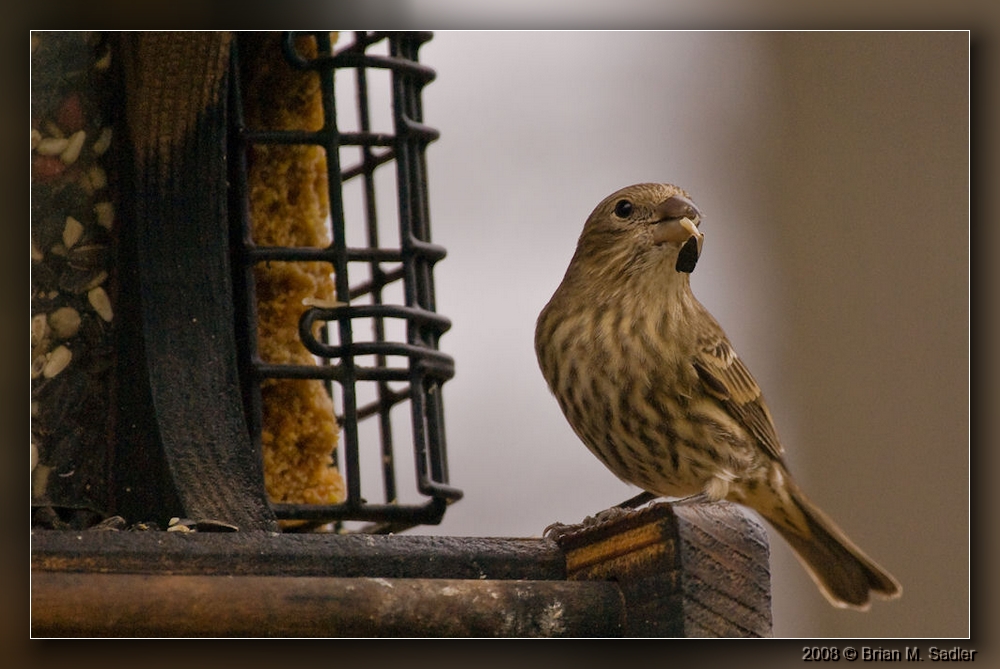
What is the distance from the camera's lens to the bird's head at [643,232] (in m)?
3.62

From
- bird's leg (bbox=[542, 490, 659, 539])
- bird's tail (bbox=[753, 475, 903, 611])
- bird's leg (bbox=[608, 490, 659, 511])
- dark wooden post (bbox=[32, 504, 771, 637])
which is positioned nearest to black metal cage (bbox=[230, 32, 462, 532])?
bird's leg (bbox=[542, 490, 659, 539])

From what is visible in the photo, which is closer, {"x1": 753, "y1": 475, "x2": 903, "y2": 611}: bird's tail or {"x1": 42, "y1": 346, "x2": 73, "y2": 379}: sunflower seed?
{"x1": 42, "y1": 346, "x2": 73, "y2": 379}: sunflower seed

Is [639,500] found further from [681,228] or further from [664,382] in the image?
[681,228]

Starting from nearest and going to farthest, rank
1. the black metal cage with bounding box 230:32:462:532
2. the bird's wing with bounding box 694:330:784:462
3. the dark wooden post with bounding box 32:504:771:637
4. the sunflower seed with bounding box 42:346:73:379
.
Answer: the dark wooden post with bounding box 32:504:771:637
the sunflower seed with bounding box 42:346:73:379
the black metal cage with bounding box 230:32:462:532
the bird's wing with bounding box 694:330:784:462

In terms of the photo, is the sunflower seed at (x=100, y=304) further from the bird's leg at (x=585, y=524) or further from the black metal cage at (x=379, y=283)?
the bird's leg at (x=585, y=524)

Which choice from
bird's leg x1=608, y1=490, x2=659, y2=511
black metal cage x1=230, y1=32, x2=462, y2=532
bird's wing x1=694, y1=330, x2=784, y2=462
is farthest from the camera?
bird's leg x1=608, y1=490, x2=659, y2=511

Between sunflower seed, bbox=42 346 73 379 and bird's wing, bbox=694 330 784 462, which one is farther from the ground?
sunflower seed, bbox=42 346 73 379

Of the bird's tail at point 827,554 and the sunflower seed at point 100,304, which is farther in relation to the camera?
the bird's tail at point 827,554

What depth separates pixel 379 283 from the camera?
384 cm

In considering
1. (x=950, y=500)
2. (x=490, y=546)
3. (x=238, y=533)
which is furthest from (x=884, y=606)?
(x=238, y=533)

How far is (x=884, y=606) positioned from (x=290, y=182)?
1.64 meters

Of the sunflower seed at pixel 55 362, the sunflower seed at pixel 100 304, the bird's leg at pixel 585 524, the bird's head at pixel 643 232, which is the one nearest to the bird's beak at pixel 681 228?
the bird's head at pixel 643 232

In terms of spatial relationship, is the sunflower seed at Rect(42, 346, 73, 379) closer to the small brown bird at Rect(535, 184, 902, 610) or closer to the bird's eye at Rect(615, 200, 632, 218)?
the small brown bird at Rect(535, 184, 902, 610)

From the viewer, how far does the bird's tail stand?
3809 millimetres
